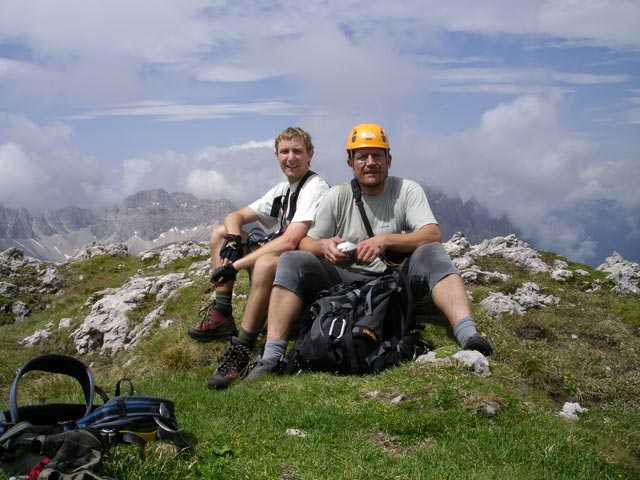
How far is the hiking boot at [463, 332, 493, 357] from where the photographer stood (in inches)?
329

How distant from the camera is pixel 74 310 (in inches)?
871

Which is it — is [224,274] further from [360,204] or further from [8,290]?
[8,290]

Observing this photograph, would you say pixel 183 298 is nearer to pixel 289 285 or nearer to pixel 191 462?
pixel 289 285

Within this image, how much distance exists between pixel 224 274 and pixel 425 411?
4660mm

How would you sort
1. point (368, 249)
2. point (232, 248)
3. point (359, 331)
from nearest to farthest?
point (359, 331), point (368, 249), point (232, 248)

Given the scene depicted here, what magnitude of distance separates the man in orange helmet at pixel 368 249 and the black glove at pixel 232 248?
156cm

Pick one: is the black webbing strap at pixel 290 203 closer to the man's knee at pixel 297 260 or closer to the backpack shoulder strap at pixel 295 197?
the backpack shoulder strap at pixel 295 197

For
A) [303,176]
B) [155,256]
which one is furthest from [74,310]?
[303,176]

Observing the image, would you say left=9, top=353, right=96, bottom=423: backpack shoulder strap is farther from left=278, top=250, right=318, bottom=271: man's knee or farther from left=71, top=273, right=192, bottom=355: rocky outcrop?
left=71, top=273, right=192, bottom=355: rocky outcrop

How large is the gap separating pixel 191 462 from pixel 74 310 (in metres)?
19.0

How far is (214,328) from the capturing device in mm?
11289

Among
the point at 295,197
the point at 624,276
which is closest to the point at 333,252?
the point at 295,197

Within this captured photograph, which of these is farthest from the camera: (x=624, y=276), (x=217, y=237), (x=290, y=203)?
(x=624, y=276)

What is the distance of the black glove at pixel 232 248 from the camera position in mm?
10477
